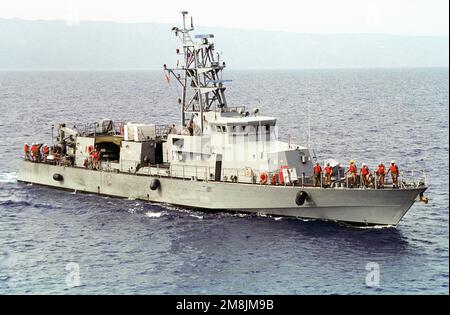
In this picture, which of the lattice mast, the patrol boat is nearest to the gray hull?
the patrol boat

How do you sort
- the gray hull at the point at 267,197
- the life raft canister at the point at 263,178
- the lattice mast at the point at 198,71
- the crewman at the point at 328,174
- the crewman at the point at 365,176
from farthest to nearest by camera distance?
the lattice mast at the point at 198,71, the life raft canister at the point at 263,178, the crewman at the point at 328,174, the crewman at the point at 365,176, the gray hull at the point at 267,197

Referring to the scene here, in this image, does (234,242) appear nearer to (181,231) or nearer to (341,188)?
(181,231)

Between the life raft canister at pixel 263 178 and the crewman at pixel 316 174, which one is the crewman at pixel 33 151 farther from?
the crewman at pixel 316 174

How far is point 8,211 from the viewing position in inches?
1682

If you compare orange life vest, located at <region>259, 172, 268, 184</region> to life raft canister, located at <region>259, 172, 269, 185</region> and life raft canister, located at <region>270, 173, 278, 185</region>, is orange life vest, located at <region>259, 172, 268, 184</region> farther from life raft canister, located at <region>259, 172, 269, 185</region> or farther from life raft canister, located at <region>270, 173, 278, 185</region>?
life raft canister, located at <region>270, 173, 278, 185</region>

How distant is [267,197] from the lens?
38.9m

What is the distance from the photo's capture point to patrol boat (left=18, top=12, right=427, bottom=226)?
122 feet

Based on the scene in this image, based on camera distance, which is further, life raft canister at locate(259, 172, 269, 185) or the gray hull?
life raft canister at locate(259, 172, 269, 185)

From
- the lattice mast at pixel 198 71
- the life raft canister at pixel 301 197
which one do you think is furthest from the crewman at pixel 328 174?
the lattice mast at pixel 198 71

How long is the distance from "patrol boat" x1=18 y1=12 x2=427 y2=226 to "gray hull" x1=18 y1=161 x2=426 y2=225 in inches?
2.1

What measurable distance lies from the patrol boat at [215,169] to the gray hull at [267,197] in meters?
0.05

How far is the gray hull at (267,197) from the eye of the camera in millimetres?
36438

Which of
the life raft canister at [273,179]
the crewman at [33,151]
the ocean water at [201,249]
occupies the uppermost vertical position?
the crewman at [33,151]
